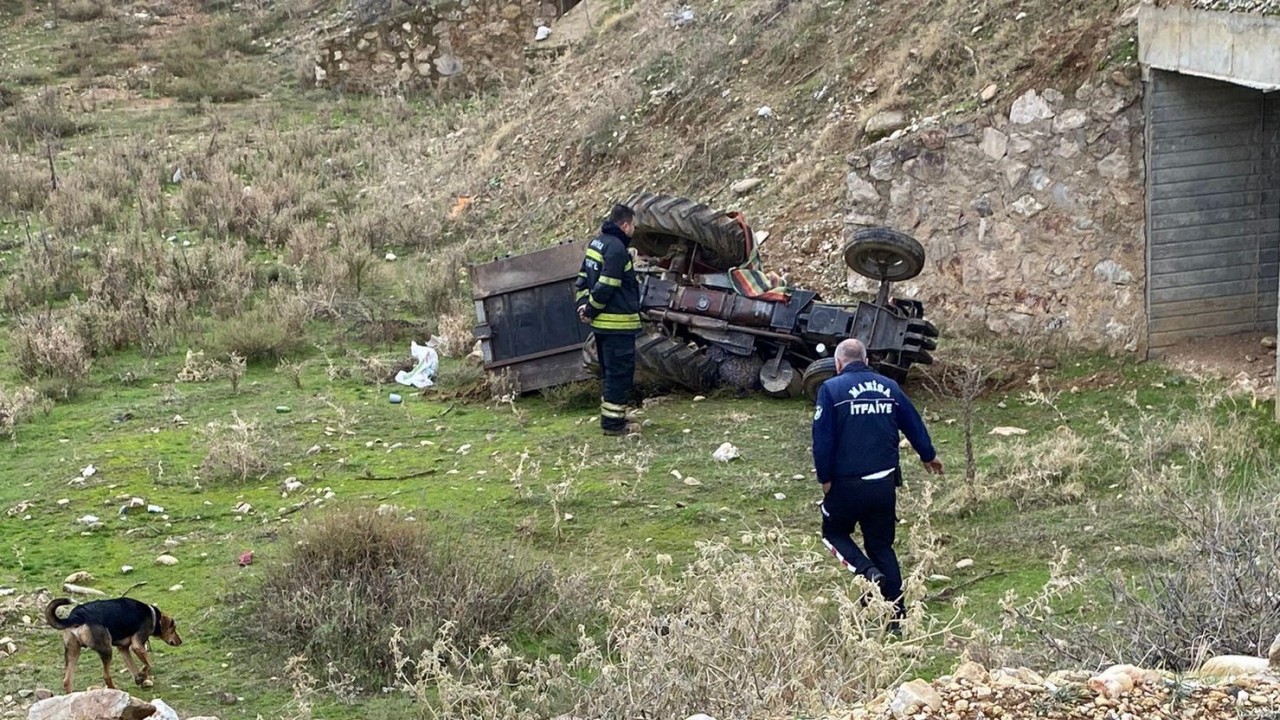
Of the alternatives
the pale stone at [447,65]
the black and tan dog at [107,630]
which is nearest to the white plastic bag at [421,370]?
the black and tan dog at [107,630]

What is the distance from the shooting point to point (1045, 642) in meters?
6.16

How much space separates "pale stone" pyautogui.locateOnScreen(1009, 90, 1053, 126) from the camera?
39.0ft

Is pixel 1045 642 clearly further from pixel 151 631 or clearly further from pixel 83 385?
pixel 83 385

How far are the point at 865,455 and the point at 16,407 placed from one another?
7.79m

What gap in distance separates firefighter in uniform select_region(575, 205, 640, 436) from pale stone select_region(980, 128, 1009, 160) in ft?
10.1

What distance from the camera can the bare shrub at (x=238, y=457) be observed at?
10422 millimetres

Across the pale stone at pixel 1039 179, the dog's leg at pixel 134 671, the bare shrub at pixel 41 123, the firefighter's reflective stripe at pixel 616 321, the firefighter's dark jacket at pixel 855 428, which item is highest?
the bare shrub at pixel 41 123

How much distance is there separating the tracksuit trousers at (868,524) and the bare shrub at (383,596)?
4.42 feet

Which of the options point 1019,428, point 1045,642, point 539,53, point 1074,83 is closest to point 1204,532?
point 1045,642

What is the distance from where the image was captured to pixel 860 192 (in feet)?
42.7

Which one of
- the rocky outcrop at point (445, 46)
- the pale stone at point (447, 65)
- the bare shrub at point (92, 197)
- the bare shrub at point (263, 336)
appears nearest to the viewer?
the bare shrub at point (263, 336)

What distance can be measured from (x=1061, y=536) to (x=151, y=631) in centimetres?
474

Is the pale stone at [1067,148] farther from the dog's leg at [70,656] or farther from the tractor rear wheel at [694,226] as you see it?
the dog's leg at [70,656]

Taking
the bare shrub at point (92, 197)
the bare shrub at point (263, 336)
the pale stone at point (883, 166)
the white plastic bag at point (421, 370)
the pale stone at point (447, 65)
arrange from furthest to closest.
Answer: the pale stone at point (447, 65) → the bare shrub at point (92, 197) → the bare shrub at point (263, 336) → the white plastic bag at point (421, 370) → the pale stone at point (883, 166)
